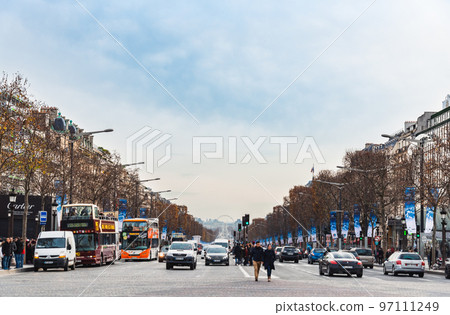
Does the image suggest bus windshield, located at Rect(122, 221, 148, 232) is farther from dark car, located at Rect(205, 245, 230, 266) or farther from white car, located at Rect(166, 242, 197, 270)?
white car, located at Rect(166, 242, 197, 270)

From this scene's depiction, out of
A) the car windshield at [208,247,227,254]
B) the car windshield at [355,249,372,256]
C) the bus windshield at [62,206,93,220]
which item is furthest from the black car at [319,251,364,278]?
the car windshield at [355,249,372,256]

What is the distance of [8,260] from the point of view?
41.2 meters

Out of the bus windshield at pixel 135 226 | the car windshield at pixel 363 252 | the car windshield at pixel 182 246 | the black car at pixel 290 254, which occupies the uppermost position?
the bus windshield at pixel 135 226

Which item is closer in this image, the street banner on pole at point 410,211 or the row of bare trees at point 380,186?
the row of bare trees at point 380,186

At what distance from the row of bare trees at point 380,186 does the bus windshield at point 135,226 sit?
23.5m

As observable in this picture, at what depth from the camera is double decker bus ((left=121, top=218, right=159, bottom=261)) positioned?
2591 inches

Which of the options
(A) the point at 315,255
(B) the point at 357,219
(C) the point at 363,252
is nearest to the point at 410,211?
(C) the point at 363,252

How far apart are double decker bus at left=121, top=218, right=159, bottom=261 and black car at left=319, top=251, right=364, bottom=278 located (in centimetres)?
2871

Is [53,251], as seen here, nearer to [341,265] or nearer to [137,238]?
[341,265]

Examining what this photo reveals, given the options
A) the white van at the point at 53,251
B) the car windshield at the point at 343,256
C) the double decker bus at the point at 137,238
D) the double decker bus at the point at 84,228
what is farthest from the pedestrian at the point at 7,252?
the double decker bus at the point at 137,238

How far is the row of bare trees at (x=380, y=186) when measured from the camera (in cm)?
5569

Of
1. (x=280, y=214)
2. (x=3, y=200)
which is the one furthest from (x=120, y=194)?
(x=280, y=214)

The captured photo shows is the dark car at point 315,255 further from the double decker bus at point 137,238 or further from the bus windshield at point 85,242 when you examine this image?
the bus windshield at point 85,242
